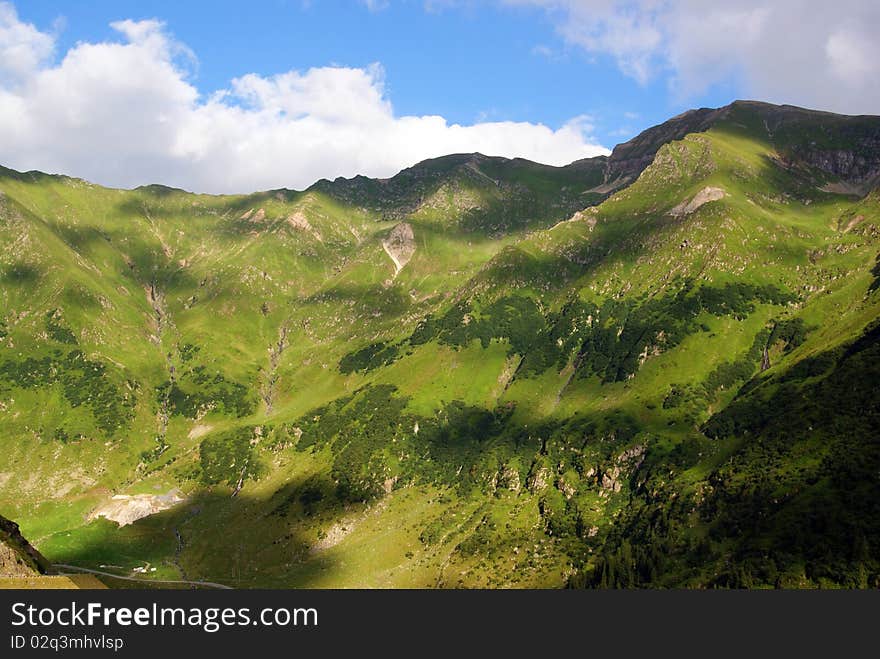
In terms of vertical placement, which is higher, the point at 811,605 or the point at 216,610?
the point at 216,610

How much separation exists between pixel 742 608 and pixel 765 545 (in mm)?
131298

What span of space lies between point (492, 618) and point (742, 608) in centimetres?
2771

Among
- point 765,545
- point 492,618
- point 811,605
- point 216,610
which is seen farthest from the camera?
point 765,545

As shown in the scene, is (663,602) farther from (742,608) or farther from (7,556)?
(7,556)

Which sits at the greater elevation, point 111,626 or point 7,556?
point 7,556

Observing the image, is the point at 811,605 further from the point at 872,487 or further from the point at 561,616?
the point at 872,487

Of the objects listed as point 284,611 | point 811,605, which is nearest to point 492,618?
point 284,611

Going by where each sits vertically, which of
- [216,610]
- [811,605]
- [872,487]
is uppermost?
[872,487]

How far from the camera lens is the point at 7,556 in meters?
172

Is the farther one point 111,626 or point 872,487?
point 872,487

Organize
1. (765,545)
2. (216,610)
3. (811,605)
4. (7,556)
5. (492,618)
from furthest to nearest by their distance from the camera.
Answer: (765,545), (7,556), (811,605), (492,618), (216,610)

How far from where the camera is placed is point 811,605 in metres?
82.9

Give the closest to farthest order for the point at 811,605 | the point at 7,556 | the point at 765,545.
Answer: the point at 811,605, the point at 7,556, the point at 765,545

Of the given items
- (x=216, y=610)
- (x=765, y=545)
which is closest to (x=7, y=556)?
(x=216, y=610)
